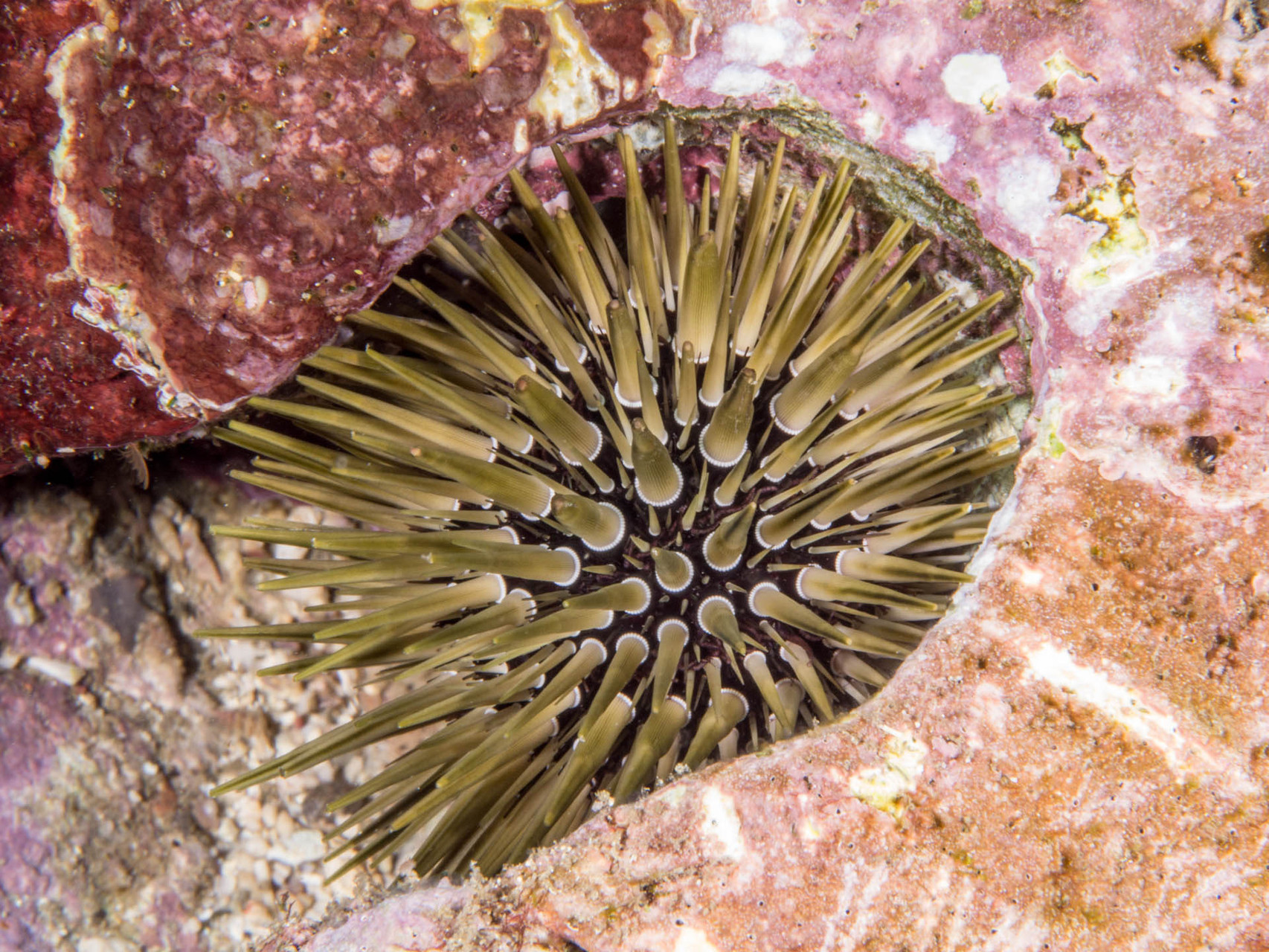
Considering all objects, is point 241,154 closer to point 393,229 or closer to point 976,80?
point 393,229

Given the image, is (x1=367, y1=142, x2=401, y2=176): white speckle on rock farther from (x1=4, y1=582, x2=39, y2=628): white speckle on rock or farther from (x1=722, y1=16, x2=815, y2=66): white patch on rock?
(x1=4, y1=582, x2=39, y2=628): white speckle on rock

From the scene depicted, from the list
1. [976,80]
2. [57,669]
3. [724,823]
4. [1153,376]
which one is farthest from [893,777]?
[57,669]

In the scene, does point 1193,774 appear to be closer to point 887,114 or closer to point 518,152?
point 887,114

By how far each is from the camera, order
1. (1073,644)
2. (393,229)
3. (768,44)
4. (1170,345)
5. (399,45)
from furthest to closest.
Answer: (768,44), (393,229), (399,45), (1170,345), (1073,644)

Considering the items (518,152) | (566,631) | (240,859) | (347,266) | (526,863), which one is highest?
(518,152)

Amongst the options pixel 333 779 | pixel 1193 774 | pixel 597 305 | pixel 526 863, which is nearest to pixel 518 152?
pixel 597 305

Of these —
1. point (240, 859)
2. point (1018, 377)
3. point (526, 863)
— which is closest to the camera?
point (526, 863)

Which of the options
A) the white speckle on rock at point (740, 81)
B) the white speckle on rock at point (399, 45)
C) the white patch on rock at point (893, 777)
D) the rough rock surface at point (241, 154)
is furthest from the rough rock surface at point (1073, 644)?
the white speckle on rock at point (399, 45)
